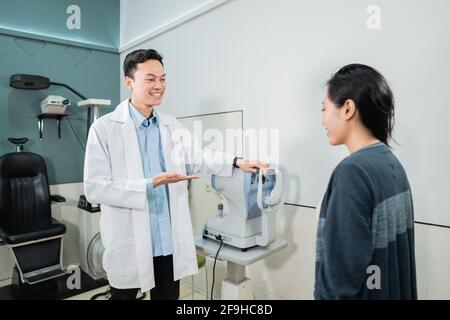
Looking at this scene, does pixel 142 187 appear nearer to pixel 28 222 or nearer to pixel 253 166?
pixel 253 166

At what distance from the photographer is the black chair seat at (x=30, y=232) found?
209 centimetres

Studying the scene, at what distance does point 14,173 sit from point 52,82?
869 millimetres

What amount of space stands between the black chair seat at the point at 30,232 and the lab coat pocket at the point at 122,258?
3.79 ft

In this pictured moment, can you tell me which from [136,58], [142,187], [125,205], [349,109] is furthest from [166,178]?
[349,109]

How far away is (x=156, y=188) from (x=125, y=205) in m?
0.17

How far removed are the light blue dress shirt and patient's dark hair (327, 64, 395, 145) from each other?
898mm

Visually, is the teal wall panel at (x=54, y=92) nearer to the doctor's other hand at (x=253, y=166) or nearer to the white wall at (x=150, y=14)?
the white wall at (x=150, y=14)

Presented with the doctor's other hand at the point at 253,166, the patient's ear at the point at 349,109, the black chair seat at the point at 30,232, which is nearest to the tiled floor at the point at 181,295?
the black chair seat at the point at 30,232

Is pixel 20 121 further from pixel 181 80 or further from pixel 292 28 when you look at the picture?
pixel 292 28

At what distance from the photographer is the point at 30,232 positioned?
7.12 feet

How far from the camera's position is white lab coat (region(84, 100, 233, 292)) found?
1300 millimetres

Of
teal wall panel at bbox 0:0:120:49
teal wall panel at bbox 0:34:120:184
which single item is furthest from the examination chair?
teal wall panel at bbox 0:0:120:49

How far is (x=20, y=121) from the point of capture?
264cm

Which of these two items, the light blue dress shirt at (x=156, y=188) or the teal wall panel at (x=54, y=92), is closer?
the light blue dress shirt at (x=156, y=188)
